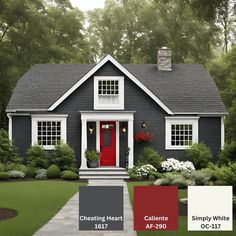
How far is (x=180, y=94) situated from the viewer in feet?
88.1

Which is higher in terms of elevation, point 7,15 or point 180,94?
point 7,15

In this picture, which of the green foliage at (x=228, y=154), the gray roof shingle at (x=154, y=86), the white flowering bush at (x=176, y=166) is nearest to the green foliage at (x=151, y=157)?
the white flowering bush at (x=176, y=166)

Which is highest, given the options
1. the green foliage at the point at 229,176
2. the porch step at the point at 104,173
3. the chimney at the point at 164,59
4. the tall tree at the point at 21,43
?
the tall tree at the point at 21,43

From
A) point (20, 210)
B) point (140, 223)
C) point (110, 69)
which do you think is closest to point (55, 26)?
point (110, 69)

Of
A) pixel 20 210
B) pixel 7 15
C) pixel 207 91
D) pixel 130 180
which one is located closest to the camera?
pixel 20 210

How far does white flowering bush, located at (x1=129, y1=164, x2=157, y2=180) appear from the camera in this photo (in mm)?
22509

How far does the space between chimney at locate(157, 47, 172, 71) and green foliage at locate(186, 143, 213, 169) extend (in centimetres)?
568

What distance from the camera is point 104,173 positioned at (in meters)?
23.5

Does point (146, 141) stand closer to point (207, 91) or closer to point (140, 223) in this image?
point (207, 91)

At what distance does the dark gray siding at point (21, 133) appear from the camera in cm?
2539

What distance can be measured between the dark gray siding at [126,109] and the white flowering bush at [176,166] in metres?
1.21

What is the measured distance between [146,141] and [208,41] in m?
23.0

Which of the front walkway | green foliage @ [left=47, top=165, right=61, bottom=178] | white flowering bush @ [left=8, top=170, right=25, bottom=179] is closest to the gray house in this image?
green foliage @ [left=47, top=165, right=61, bottom=178]

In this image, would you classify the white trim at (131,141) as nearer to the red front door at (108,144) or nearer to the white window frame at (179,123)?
the red front door at (108,144)
